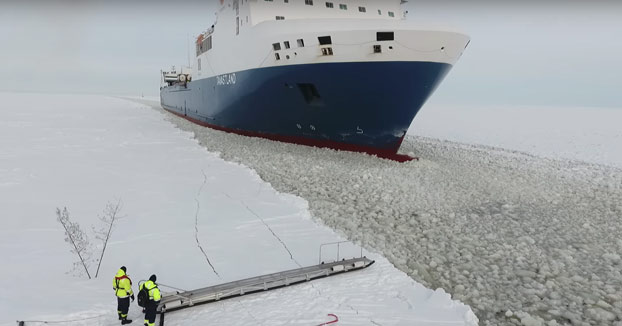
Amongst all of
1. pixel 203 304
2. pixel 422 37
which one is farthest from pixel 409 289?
pixel 422 37

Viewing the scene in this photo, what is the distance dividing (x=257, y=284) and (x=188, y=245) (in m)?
2.07

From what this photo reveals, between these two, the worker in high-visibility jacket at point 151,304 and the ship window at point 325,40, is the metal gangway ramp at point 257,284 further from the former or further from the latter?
the ship window at point 325,40

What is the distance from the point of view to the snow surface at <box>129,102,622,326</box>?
5.47m

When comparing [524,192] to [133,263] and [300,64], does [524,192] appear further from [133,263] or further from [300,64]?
[133,263]

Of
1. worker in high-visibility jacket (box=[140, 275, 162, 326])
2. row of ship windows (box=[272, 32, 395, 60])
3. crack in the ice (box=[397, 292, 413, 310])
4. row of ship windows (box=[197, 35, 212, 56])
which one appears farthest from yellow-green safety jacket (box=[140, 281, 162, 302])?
row of ship windows (box=[197, 35, 212, 56])

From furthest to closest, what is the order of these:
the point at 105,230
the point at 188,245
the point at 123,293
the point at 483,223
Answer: the point at 483,223 < the point at 105,230 < the point at 188,245 < the point at 123,293

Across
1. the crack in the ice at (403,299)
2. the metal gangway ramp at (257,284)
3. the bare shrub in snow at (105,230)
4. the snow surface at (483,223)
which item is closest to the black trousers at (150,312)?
the metal gangway ramp at (257,284)

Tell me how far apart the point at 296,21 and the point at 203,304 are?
11.6m

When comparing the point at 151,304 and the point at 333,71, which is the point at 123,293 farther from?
the point at 333,71

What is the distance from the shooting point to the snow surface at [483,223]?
5469 millimetres

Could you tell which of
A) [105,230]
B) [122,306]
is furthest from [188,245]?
[122,306]

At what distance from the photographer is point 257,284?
5.36m

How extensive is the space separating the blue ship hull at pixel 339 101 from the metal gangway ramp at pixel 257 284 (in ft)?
25.9

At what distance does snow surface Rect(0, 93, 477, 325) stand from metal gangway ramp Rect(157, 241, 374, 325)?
0.36ft
